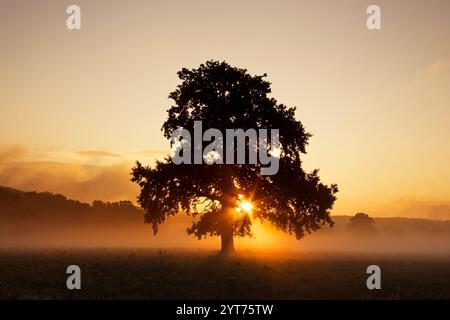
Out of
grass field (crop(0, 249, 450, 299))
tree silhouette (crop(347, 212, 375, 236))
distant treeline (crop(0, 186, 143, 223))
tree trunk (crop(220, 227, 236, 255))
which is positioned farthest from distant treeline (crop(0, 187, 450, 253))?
grass field (crop(0, 249, 450, 299))

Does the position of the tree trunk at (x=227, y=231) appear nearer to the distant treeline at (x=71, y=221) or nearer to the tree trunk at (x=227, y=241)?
the tree trunk at (x=227, y=241)

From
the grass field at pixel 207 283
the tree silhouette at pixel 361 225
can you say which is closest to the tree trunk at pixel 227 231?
the grass field at pixel 207 283

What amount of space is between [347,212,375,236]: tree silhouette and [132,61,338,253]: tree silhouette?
13591 cm

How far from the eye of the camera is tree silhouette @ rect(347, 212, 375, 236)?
169875mm

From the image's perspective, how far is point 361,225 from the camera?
6772 inches

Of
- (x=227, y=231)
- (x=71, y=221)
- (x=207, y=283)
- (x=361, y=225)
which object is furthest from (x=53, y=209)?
(x=207, y=283)

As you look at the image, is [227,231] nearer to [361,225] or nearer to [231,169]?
[231,169]

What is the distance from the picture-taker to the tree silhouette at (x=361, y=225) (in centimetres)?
16988

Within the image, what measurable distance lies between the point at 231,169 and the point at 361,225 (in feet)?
468

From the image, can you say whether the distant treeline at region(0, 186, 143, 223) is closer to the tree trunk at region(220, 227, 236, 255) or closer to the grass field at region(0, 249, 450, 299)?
the tree trunk at region(220, 227, 236, 255)

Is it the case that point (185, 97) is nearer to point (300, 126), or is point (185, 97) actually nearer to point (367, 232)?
point (300, 126)

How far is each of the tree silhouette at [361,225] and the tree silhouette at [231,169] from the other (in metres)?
136

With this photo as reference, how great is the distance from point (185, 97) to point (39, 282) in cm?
2035
